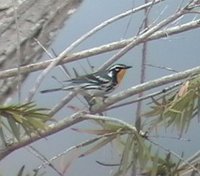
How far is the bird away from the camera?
0.95 m

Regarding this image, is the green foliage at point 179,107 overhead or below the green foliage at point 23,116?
below

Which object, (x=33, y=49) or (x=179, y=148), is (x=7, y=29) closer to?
(x=33, y=49)

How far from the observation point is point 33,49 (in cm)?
87

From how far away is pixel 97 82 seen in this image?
38.8 inches

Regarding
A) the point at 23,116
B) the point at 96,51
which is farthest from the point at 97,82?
the point at 23,116

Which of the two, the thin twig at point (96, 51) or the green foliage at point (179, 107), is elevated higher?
the thin twig at point (96, 51)

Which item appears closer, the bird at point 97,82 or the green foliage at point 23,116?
the green foliage at point 23,116

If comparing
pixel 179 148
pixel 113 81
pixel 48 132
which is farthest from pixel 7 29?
pixel 179 148

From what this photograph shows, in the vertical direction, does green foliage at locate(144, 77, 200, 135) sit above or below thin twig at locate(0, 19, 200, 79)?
below

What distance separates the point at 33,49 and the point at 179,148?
67cm

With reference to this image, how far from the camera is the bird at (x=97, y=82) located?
3.11 ft

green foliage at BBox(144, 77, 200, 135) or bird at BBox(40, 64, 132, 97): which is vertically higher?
bird at BBox(40, 64, 132, 97)

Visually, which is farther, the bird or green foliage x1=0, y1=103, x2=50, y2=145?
the bird

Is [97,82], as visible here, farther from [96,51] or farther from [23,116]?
[23,116]
